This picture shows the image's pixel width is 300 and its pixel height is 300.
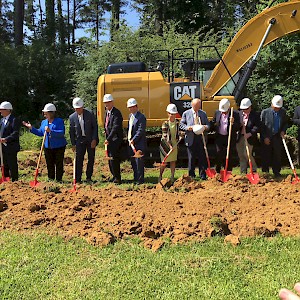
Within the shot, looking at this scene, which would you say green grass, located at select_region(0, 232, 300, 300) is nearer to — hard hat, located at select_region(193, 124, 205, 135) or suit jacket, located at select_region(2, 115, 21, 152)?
hard hat, located at select_region(193, 124, 205, 135)

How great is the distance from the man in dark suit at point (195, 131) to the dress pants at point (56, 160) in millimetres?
2675

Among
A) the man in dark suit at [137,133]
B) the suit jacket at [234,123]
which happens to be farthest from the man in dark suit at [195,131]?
the man in dark suit at [137,133]

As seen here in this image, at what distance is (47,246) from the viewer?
5023 millimetres

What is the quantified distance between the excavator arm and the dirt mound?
3961 millimetres

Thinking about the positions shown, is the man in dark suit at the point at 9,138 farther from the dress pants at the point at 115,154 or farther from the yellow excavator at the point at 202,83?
the yellow excavator at the point at 202,83

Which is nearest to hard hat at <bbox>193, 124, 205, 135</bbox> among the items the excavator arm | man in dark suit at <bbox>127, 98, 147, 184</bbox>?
A: man in dark suit at <bbox>127, 98, 147, 184</bbox>

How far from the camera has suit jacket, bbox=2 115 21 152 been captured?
28.6 feet

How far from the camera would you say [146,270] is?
14.0 ft

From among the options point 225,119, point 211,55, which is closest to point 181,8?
point 211,55

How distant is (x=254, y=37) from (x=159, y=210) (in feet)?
21.3

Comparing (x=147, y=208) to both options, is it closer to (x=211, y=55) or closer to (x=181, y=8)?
(x=211, y=55)

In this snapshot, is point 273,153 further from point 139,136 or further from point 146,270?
point 146,270

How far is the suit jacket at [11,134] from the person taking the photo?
873 cm

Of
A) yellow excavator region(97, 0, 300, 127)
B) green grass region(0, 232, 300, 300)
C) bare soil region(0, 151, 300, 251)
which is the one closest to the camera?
green grass region(0, 232, 300, 300)
